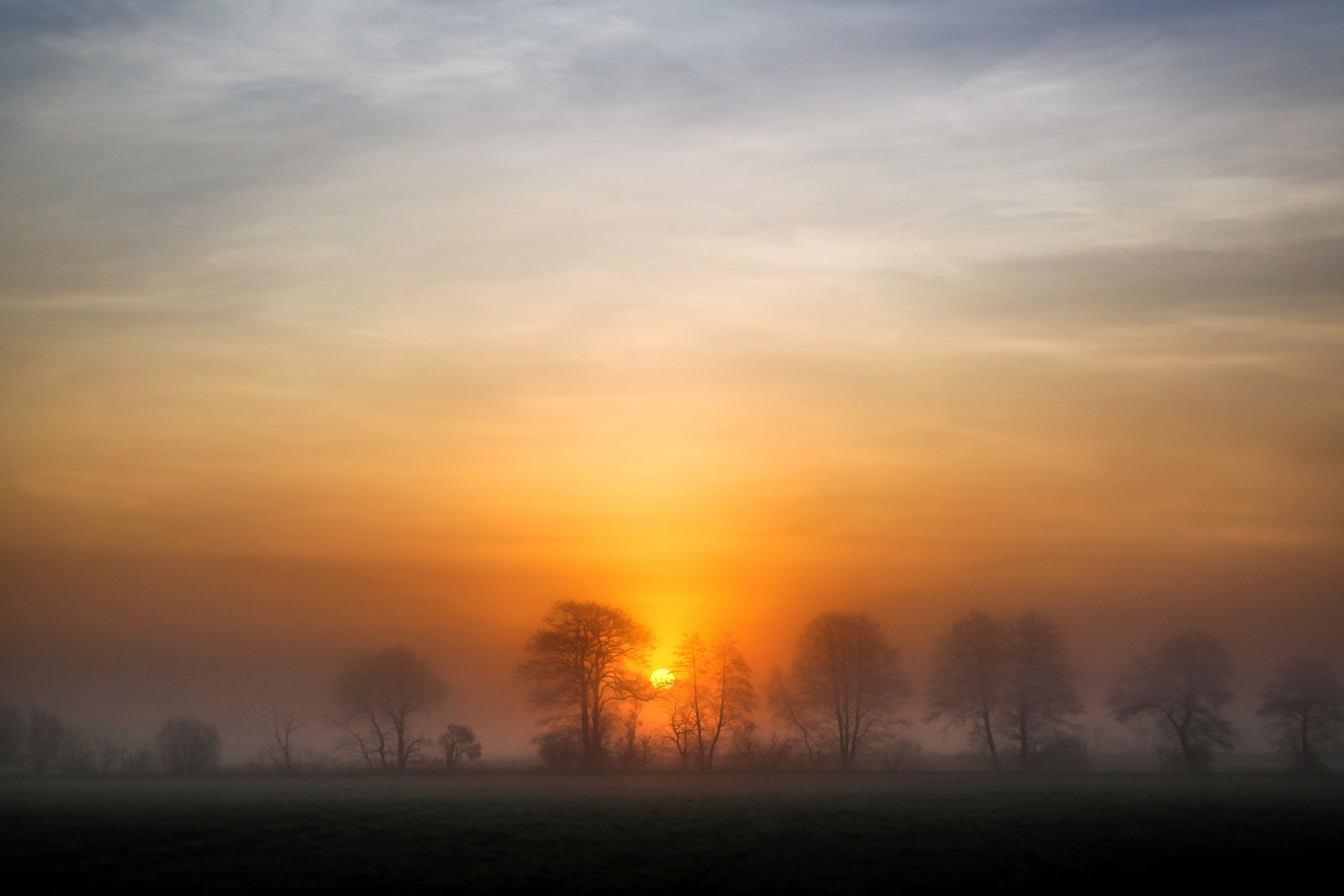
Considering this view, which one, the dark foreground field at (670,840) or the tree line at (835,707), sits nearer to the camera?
the dark foreground field at (670,840)

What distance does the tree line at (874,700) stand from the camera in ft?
246

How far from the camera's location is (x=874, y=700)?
262ft

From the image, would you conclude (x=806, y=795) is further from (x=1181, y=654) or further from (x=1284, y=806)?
(x=1181, y=654)

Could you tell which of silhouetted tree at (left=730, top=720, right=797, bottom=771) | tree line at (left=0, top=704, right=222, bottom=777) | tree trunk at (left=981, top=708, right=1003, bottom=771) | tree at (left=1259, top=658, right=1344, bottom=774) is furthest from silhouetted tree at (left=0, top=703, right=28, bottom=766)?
tree at (left=1259, top=658, right=1344, bottom=774)

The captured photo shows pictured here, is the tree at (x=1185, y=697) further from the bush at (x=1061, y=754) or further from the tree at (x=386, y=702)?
the tree at (x=386, y=702)

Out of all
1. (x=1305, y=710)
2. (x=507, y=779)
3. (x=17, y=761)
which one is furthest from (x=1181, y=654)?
(x=17, y=761)

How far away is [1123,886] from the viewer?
95.1 feet

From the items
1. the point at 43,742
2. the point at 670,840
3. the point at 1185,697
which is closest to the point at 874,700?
the point at 1185,697

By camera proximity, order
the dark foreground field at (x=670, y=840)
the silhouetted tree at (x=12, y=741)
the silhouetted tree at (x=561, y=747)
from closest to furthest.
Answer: the dark foreground field at (x=670, y=840)
the silhouetted tree at (x=561, y=747)
the silhouetted tree at (x=12, y=741)

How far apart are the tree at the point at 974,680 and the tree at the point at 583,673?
2615 cm

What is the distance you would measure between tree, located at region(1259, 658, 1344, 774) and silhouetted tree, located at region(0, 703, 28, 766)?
11366cm

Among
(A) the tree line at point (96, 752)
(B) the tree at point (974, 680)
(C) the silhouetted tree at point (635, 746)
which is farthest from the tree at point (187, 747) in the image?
(B) the tree at point (974, 680)

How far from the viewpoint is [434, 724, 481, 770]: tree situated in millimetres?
81250

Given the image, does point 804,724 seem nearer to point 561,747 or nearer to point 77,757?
point 561,747
